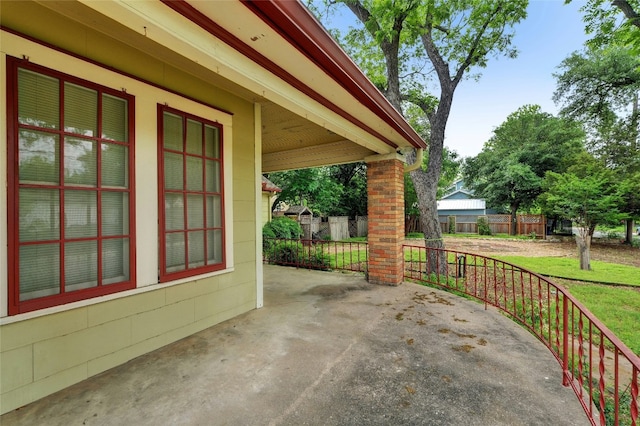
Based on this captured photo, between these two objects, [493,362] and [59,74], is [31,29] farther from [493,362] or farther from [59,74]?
[493,362]

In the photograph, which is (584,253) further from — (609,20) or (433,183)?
(609,20)

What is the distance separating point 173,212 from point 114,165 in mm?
618

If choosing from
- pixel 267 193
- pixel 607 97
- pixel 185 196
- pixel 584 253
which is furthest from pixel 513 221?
pixel 185 196

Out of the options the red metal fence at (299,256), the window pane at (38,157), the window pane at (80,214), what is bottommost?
the red metal fence at (299,256)

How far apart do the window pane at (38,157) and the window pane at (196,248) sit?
3.76 ft

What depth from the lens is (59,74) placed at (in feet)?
6.32

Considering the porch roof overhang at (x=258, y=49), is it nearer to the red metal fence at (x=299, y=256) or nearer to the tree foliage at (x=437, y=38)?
the tree foliage at (x=437, y=38)

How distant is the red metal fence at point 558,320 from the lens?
1601 millimetres

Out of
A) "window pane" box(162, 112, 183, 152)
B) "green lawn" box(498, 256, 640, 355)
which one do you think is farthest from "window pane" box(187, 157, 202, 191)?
"green lawn" box(498, 256, 640, 355)

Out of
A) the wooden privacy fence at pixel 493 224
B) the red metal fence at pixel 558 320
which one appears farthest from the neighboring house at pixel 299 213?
the wooden privacy fence at pixel 493 224

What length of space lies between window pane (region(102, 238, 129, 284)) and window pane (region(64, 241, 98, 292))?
6cm

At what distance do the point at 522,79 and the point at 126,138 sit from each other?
14.0 m

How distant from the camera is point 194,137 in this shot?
2879mm

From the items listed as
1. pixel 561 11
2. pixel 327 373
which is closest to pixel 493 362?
pixel 327 373
